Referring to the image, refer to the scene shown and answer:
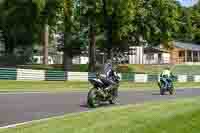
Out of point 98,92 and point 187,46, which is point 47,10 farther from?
point 187,46

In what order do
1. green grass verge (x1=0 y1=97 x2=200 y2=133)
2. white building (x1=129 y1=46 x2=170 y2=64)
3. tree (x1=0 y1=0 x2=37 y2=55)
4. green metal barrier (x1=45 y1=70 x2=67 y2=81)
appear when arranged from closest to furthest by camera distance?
green grass verge (x1=0 y1=97 x2=200 y2=133)
green metal barrier (x1=45 y1=70 x2=67 y2=81)
tree (x1=0 y1=0 x2=37 y2=55)
white building (x1=129 y1=46 x2=170 y2=64)

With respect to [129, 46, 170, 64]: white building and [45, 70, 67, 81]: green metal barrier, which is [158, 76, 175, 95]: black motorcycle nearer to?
[45, 70, 67, 81]: green metal barrier

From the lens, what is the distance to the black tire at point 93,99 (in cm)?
1842

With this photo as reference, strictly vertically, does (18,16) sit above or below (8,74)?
above

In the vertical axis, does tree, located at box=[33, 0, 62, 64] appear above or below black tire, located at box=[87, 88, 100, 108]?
above

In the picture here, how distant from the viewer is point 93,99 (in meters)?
18.5

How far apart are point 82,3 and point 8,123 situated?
119 feet

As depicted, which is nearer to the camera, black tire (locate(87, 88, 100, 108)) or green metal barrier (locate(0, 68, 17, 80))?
black tire (locate(87, 88, 100, 108))

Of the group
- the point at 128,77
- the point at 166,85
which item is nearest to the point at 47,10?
the point at 128,77

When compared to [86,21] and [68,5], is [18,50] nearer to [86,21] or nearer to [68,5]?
[86,21]

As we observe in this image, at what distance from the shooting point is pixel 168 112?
14328 mm

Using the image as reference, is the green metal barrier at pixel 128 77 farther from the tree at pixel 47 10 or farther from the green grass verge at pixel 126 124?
the green grass verge at pixel 126 124

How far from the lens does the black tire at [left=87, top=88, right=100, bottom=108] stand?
725 inches

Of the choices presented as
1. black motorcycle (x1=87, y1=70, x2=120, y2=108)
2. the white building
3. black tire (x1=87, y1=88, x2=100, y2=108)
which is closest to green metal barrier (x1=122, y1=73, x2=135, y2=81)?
black motorcycle (x1=87, y1=70, x2=120, y2=108)
